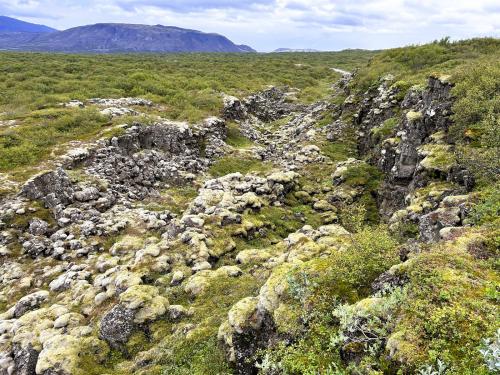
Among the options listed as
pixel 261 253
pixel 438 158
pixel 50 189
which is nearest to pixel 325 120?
pixel 438 158

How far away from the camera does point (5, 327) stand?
13516 millimetres

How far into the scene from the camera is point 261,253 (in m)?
16.2

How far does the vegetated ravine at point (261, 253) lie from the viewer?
7.25 metres

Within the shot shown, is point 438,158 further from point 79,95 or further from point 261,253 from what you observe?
point 79,95

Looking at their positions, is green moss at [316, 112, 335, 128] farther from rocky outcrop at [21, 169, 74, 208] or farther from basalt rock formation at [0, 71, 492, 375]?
rocky outcrop at [21, 169, 74, 208]

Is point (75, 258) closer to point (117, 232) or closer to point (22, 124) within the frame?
point (117, 232)

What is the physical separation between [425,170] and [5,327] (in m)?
19.5

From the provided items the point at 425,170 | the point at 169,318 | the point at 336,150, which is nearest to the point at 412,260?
the point at 169,318

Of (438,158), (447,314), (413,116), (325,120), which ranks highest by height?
(413,116)

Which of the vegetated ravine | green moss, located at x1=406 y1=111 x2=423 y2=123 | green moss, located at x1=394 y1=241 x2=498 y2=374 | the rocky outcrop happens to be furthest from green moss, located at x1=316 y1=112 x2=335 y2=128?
green moss, located at x1=394 y1=241 x2=498 y2=374

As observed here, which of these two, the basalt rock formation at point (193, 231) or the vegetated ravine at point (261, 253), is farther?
the basalt rock formation at point (193, 231)

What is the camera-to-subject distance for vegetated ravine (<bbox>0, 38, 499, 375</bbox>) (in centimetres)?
725

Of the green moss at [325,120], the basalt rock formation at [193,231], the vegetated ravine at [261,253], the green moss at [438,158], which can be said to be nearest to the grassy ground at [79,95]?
the vegetated ravine at [261,253]

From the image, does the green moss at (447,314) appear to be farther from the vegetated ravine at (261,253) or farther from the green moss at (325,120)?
the green moss at (325,120)
